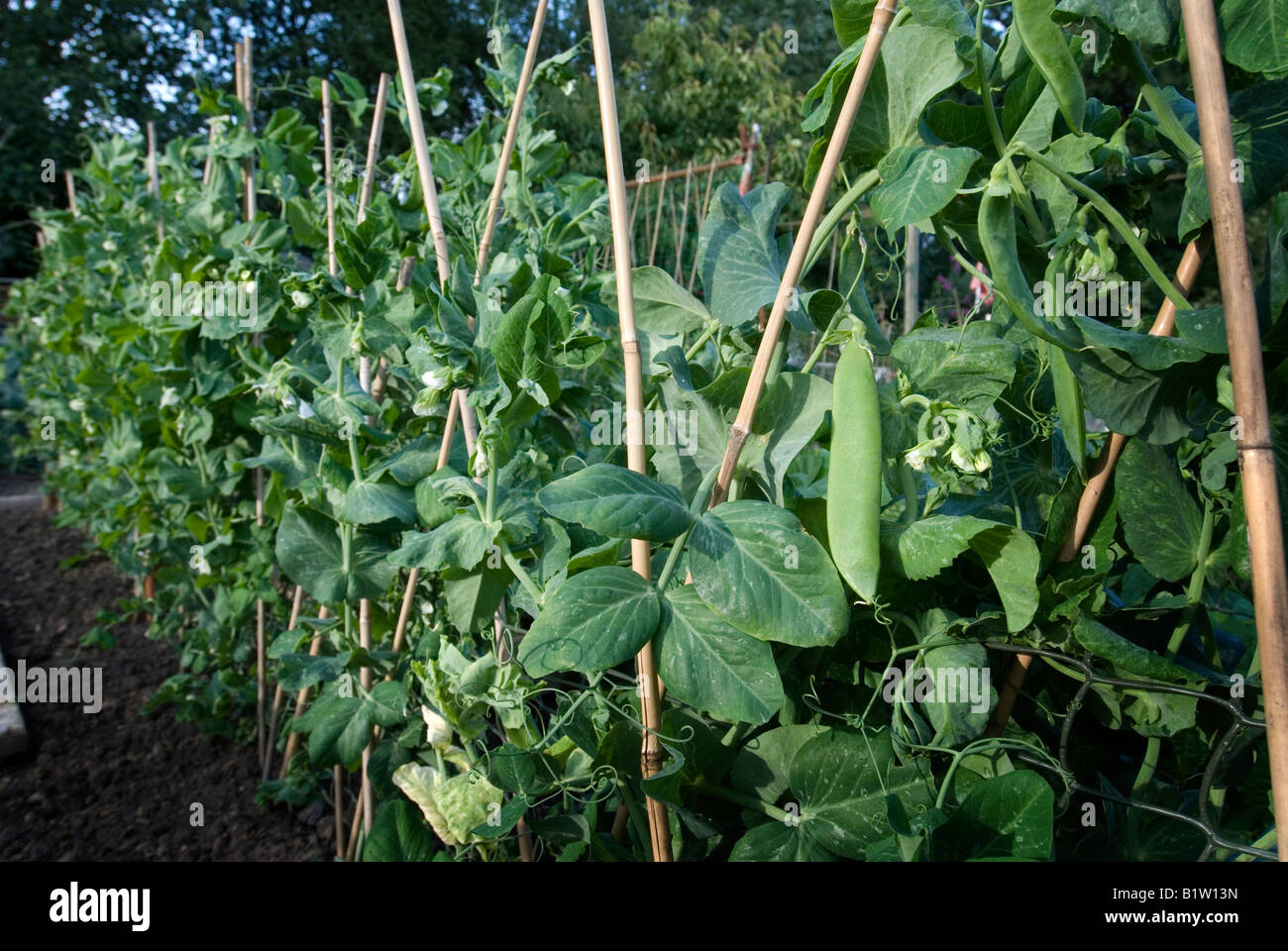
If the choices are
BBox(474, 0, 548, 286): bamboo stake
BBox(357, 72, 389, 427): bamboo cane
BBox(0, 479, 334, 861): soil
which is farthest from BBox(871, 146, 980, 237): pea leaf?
BBox(0, 479, 334, 861): soil

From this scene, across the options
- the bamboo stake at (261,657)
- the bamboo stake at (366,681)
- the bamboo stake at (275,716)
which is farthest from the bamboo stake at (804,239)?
the bamboo stake at (261,657)

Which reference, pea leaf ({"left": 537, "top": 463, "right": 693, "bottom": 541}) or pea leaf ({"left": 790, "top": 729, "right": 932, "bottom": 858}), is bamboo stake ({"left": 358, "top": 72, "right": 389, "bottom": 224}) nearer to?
pea leaf ({"left": 537, "top": 463, "right": 693, "bottom": 541})

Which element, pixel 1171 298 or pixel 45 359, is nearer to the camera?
pixel 1171 298

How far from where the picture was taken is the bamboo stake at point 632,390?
0.75 m

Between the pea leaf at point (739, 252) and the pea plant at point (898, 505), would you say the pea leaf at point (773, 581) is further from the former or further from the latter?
the pea leaf at point (739, 252)

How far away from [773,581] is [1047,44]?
1.47 feet

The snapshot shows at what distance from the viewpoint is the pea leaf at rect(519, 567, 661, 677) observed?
26.8 inches

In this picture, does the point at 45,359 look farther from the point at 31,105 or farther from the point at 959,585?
the point at 31,105

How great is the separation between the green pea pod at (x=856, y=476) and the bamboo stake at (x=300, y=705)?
3.64 ft

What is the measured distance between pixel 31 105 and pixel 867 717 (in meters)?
17.1

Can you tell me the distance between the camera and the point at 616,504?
0.67 m

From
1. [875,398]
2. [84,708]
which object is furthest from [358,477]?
[84,708]

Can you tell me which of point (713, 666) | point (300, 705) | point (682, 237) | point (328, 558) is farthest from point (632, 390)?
point (682, 237)

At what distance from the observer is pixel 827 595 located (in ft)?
2.21
